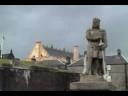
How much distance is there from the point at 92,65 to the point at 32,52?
A: 48.0 meters

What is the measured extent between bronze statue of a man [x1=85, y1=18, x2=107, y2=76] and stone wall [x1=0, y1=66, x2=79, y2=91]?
15.0m

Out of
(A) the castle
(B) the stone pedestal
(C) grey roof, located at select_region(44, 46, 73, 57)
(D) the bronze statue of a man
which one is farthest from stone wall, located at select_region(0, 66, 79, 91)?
(C) grey roof, located at select_region(44, 46, 73, 57)

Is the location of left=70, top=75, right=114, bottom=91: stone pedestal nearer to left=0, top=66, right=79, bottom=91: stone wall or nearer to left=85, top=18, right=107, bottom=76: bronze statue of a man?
left=85, top=18, right=107, bottom=76: bronze statue of a man

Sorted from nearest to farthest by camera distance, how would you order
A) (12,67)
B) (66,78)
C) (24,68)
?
1. (12,67)
2. (24,68)
3. (66,78)

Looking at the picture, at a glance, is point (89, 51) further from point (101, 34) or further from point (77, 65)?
point (77, 65)

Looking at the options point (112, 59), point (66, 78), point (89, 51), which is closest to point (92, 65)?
point (89, 51)

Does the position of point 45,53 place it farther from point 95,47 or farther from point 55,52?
point 95,47

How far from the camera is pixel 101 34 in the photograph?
10375 millimetres

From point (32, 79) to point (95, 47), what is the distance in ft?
64.0

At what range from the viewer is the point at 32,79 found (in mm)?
29500

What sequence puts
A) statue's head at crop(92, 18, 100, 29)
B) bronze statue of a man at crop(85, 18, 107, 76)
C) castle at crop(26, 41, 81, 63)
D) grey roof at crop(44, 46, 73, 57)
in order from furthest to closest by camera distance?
grey roof at crop(44, 46, 73, 57) → castle at crop(26, 41, 81, 63) → statue's head at crop(92, 18, 100, 29) → bronze statue of a man at crop(85, 18, 107, 76)

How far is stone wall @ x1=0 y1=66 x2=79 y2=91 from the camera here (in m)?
26.0

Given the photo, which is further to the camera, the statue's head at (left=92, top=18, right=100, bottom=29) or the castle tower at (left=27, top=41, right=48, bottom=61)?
the castle tower at (left=27, top=41, right=48, bottom=61)

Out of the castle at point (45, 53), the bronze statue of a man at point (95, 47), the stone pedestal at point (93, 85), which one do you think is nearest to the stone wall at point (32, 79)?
the bronze statue of a man at point (95, 47)
